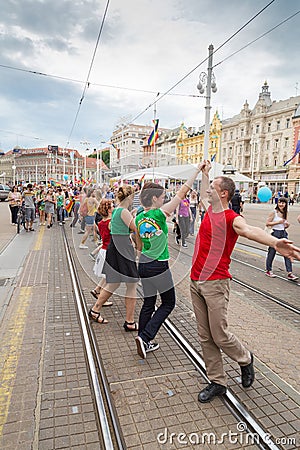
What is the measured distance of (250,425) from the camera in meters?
2.55

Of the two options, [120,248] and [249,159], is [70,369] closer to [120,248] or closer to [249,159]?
[120,248]

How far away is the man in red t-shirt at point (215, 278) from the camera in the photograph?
2.72 m

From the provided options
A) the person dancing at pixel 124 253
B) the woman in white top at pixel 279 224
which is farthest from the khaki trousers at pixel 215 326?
the woman in white top at pixel 279 224

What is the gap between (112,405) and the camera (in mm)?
2768

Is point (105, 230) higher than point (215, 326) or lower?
higher

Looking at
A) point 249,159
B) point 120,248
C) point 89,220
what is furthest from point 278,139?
point 120,248

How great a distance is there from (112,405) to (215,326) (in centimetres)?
116

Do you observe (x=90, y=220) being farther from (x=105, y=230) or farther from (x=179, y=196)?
(x=179, y=196)

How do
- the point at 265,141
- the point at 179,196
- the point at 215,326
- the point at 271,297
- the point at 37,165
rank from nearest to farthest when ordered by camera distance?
the point at 215,326
the point at 179,196
the point at 271,297
the point at 265,141
the point at 37,165

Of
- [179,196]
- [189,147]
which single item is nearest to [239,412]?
[179,196]

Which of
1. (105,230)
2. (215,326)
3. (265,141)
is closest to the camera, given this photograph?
(215,326)

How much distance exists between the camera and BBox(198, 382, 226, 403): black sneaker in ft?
9.27

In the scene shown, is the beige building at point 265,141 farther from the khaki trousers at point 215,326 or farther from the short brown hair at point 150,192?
the khaki trousers at point 215,326

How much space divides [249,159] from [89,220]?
64357 mm
